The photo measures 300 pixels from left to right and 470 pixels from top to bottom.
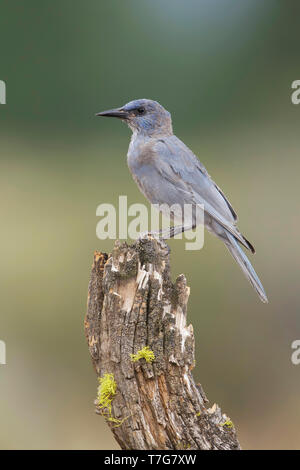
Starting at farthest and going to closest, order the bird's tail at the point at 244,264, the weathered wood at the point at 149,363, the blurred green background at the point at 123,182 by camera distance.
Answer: the blurred green background at the point at 123,182 → the bird's tail at the point at 244,264 → the weathered wood at the point at 149,363

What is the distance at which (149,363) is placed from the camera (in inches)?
159

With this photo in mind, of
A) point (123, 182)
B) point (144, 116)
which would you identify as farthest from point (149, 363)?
point (123, 182)

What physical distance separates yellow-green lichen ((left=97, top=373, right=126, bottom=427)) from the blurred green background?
12.5ft

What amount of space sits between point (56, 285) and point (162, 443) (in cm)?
659

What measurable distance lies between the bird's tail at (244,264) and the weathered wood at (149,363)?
4.38 feet

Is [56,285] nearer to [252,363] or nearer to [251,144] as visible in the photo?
[252,363]

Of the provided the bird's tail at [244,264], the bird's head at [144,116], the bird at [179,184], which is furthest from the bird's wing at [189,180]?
the bird's head at [144,116]

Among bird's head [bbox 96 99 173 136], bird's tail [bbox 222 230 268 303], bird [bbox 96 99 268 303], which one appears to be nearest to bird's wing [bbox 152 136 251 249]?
bird [bbox 96 99 268 303]

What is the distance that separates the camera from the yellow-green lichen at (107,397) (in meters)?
4.05

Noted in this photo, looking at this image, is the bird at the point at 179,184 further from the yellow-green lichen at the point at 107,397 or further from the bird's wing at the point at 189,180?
the yellow-green lichen at the point at 107,397

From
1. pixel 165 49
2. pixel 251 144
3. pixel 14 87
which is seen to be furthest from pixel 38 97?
pixel 251 144

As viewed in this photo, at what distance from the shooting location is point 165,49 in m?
15.1

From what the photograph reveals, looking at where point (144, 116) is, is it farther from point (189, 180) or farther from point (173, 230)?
point (173, 230)

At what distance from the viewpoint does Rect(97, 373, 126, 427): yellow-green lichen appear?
13.3 ft
